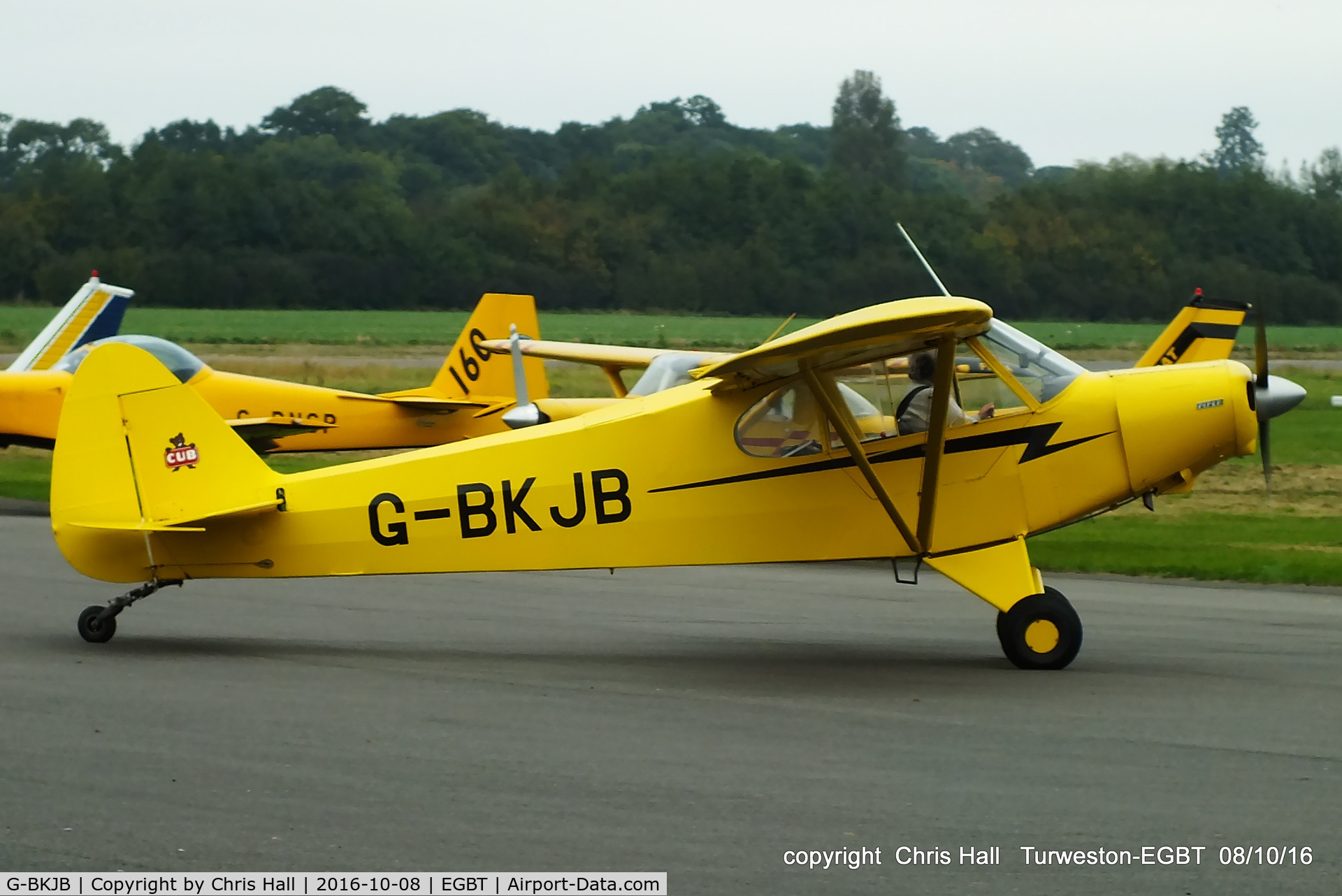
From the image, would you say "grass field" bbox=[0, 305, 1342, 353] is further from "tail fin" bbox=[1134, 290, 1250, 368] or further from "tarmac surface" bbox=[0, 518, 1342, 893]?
"tarmac surface" bbox=[0, 518, 1342, 893]

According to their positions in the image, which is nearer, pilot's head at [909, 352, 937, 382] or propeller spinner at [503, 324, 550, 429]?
pilot's head at [909, 352, 937, 382]

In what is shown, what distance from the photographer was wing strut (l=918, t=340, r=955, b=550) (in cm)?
843

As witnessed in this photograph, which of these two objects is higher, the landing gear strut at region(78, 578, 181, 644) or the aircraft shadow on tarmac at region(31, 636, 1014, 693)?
the landing gear strut at region(78, 578, 181, 644)

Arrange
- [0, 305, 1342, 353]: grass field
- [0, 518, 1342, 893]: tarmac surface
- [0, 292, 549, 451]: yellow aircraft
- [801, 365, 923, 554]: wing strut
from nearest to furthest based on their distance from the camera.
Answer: [0, 518, 1342, 893]: tarmac surface, [801, 365, 923, 554]: wing strut, [0, 292, 549, 451]: yellow aircraft, [0, 305, 1342, 353]: grass field

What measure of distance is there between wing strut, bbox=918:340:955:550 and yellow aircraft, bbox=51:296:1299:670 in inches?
2.3

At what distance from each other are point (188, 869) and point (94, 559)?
15.5 feet

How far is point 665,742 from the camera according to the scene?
279 inches

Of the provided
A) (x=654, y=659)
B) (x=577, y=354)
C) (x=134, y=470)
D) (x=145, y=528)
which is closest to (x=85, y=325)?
(x=577, y=354)

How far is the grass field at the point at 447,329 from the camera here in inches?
1586

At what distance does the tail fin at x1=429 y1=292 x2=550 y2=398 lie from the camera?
72.2ft

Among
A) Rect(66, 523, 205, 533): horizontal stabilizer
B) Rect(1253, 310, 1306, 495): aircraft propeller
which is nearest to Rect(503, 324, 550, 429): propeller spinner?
Rect(66, 523, 205, 533): horizontal stabilizer
